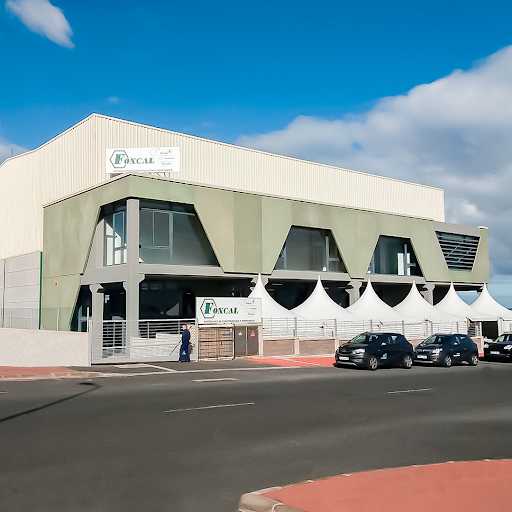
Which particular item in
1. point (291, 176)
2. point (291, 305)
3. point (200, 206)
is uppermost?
point (291, 176)

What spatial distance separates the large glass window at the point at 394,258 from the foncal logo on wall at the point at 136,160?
17636 millimetres

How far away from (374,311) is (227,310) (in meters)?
10.6

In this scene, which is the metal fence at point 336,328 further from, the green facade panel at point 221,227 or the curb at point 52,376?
the curb at point 52,376

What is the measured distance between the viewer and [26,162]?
149ft

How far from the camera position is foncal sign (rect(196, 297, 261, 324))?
2784cm

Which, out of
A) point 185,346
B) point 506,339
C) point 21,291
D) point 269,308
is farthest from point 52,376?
point 21,291

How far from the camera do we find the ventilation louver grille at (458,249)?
4922 cm

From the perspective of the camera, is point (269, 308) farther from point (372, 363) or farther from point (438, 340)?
point (438, 340)

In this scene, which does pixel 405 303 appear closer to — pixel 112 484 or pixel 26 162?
pixel 26 162

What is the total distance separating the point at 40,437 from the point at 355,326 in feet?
84.9

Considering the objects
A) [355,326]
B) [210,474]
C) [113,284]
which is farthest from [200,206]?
[210,474]

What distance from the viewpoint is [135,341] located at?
26.1 m

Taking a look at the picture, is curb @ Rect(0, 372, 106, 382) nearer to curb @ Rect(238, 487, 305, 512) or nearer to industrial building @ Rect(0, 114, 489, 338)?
industrial building @ Rect(0, 114, 489, 338)

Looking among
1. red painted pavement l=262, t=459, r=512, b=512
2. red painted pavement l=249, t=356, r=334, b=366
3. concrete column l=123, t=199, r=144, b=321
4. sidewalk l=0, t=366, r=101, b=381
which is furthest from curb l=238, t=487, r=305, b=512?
concrete column l=123, t=199, r=144, b=321
